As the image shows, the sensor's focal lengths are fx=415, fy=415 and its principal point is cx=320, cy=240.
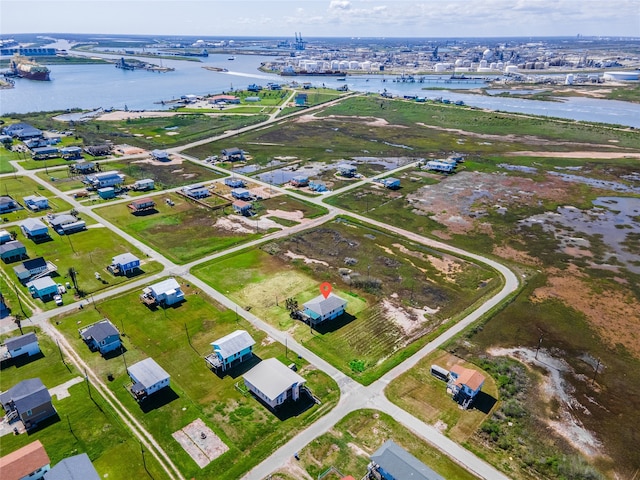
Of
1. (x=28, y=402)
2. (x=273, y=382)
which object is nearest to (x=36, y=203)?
(x=28, y=402)

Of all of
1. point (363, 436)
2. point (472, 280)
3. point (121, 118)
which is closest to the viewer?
point (363, 436)

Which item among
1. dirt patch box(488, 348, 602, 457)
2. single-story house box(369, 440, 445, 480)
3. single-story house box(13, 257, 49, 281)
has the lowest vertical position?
dirt patch box(488, 348, 602, 457)

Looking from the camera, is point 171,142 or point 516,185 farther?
point 171,142

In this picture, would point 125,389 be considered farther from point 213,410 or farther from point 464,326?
point 464,326

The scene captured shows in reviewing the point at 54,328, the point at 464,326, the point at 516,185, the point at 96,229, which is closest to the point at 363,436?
the point at 464,326

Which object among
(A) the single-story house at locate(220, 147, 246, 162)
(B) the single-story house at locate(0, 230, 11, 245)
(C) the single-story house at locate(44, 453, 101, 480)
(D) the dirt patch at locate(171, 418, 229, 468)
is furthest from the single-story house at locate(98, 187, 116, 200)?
(C) the single-story house at locate(44, 453, 101, 480)

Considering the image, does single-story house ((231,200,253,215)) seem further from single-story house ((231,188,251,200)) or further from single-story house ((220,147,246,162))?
single-story house ((220,147,246,162))

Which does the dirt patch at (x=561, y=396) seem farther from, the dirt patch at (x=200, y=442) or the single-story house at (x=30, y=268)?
the single-story house at (x=30, y=268)

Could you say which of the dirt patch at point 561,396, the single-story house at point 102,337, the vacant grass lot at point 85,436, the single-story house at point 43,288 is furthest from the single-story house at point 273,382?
the single-story house at point 43,288
